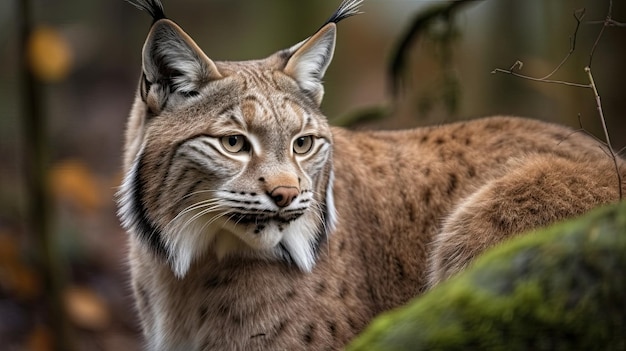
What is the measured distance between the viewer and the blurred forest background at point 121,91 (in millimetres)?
5551

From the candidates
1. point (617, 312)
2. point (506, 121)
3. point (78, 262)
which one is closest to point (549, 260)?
point (617, 312)

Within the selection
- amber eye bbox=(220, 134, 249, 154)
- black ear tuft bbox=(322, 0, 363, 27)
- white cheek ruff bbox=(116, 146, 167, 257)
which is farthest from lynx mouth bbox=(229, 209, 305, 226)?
black ear tuft bbox=(322, 0, 363, 27)

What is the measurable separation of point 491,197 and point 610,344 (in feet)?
7.10

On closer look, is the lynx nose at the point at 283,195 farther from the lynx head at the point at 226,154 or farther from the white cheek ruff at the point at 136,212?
the white cheek ruff at the point at 136,212

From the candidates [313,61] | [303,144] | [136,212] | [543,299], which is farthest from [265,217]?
[543,299]

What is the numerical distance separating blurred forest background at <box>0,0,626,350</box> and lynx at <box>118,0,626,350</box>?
98cm

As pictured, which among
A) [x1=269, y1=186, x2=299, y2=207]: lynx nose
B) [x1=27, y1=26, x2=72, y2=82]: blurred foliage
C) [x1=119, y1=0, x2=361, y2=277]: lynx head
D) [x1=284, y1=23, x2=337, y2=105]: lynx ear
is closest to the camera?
[x1=269, y1=186, x2=299, y2=207]: lynx nose

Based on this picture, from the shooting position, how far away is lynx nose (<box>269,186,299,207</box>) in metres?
3.73

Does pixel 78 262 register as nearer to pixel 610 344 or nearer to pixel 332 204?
pixel 332 204

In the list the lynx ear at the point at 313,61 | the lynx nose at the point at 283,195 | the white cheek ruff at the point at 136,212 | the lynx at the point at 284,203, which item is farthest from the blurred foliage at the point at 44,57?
the lynx nose at the point at 283,195

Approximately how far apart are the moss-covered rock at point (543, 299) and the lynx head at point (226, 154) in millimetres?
1515

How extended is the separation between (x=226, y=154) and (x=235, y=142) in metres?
0.08

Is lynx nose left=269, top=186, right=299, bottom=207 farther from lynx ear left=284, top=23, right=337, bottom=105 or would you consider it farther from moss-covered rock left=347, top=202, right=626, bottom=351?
moss-covered rock left=347, top=202, right=626, bottom=351

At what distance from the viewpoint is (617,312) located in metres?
2.19
